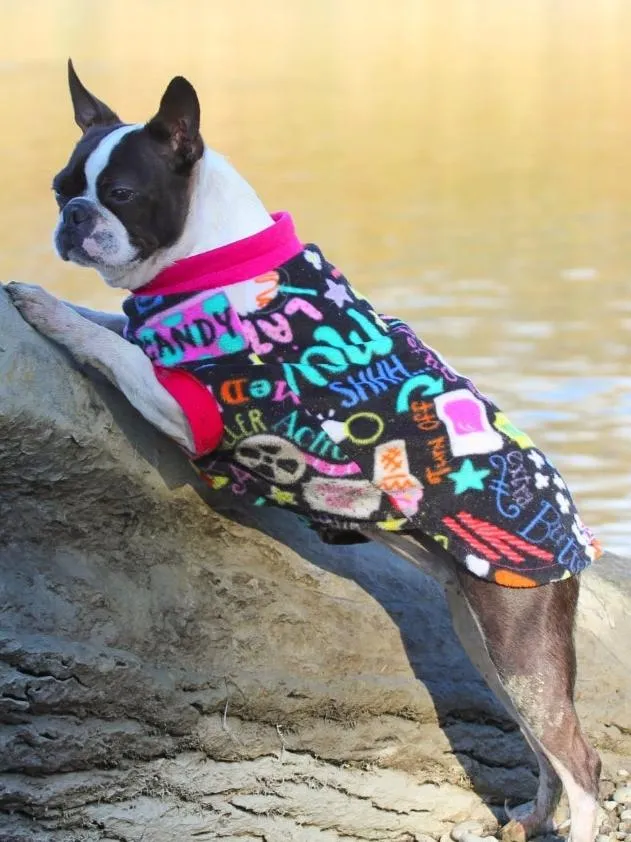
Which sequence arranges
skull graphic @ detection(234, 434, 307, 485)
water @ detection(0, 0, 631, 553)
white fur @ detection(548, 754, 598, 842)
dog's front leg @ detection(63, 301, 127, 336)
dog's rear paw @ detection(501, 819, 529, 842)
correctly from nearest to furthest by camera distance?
skull graphic @ detection(234, 434, 307, 485), white fur @ detection(548, 754, 598, 842), dog's front leg @ detection(63, 301, 127, 336), dog's rear paw @ detection(501, 819, 529, 842), water @ detection(0, 0, 631, 553)

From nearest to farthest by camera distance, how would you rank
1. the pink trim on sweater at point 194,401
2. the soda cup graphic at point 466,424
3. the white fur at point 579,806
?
the pink trim on sweater at point 194,401 < the soda cup graphic at point 466,424 < the white fur at point 579,806

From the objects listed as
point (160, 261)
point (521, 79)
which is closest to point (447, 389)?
point (160, 261)

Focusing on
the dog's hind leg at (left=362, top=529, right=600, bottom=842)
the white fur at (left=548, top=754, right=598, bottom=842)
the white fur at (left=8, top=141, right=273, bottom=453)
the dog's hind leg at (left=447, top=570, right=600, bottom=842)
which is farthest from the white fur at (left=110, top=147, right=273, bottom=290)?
the white fur at (left=548, top=754, right=598, bottom=842)

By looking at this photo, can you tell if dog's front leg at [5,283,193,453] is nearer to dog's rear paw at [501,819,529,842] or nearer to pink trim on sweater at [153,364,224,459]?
pink trim on sweater at [153,364,224,459]

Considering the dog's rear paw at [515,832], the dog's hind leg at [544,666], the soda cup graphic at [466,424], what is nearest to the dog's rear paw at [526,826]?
the dog's rear paw at [515,832]

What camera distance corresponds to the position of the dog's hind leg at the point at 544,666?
5.15m

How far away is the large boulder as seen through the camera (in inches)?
197

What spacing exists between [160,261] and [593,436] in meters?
6.11

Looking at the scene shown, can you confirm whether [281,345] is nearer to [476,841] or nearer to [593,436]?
[476,841]

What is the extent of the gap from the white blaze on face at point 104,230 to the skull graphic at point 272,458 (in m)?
0.75

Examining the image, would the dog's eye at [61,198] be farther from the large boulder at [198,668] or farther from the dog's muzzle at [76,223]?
the large boulder at [198,668]

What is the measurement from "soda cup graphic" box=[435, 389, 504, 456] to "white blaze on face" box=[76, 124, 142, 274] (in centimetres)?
118

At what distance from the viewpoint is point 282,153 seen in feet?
68.6

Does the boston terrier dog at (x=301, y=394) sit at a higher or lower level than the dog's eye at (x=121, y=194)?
lower
